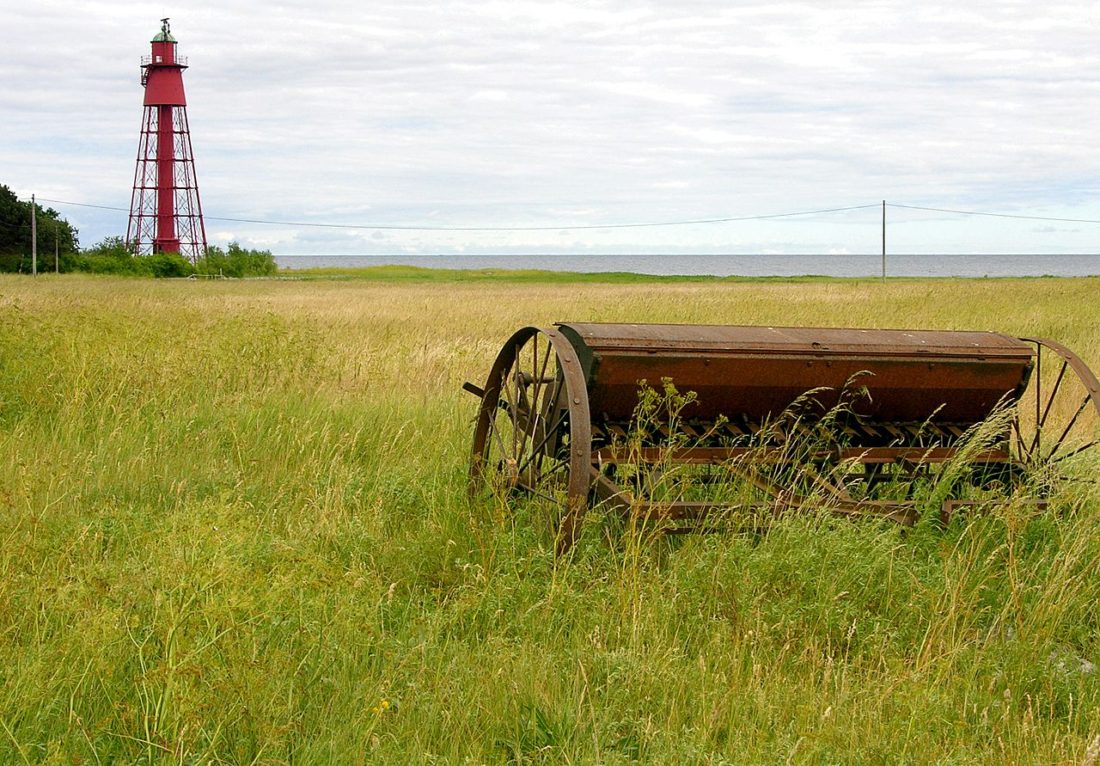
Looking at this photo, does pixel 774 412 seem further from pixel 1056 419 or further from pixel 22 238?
pixel 22 238

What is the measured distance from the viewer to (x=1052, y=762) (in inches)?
142

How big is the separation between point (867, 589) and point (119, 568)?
3659mm

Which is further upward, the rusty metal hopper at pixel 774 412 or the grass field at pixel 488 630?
the rusty metal hopper at pixel 774 412

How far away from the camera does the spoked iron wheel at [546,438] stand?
5340mm

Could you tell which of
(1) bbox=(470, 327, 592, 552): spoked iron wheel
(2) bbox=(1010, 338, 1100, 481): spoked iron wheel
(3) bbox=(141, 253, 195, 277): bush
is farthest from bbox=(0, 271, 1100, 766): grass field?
(3) bbox=(141, 253, 195, 277): bush

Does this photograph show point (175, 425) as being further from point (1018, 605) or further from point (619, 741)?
point (1018, 605)

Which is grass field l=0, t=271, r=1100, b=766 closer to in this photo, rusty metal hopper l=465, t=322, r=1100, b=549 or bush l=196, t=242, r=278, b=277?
rusty metal hopper l=465, t=322, r=1100, b=549

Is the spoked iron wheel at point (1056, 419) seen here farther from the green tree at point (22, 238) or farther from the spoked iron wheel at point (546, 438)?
the green tree at point (22, 238)

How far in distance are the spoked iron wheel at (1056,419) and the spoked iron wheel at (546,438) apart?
2.51 meters

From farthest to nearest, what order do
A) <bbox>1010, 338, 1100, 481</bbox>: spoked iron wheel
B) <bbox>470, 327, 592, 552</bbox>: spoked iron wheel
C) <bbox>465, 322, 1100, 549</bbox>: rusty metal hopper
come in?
<bbox>1010, 338, 1100, 481</bbox>: spoked iron wheel → <bbox>465, 322, 1100, 549</bbox>: rusty metal hopper → <bbox>470, 327, 592, 552</bbox>: spoked iron wheel

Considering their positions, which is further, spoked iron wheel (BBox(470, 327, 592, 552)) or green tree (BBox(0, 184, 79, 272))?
green tree (BBox(0, 184, 79, 272))

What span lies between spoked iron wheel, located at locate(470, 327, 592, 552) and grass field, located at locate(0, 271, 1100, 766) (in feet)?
0.82

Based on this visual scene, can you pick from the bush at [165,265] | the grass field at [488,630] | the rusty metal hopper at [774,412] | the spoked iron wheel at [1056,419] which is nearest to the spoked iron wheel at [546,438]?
the rusty metal hopper at [774,412]

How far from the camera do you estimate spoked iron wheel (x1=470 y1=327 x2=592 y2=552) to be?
210 inches
